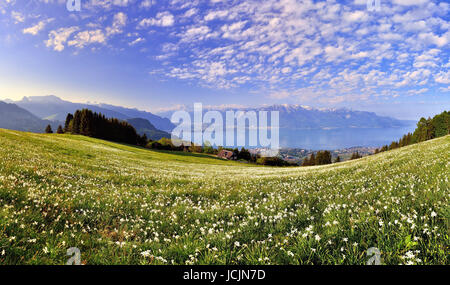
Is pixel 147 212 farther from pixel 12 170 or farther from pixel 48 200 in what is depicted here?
pixel 12 170

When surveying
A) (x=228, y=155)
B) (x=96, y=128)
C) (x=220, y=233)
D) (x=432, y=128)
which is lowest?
(x=228, y=155)

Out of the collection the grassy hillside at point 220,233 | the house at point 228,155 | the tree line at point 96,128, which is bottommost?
the house at point 228,155

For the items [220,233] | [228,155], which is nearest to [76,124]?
[228,155]

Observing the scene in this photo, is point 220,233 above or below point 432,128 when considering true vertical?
below

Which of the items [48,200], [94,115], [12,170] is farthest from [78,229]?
[94,115]

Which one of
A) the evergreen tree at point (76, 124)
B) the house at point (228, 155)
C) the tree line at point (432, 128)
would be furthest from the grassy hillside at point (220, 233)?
Answer: the tree line at point (432, 128)

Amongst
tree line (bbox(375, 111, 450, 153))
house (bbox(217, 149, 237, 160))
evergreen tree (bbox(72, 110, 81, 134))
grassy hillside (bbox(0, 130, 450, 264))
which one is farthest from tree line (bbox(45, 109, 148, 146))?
tree line (bbox(375, 111, 450, 153))

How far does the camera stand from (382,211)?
4188 mm

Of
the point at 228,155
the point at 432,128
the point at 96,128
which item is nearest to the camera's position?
the point at 432,128

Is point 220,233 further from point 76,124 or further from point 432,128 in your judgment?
point 432,128

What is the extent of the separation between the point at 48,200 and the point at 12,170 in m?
4.64

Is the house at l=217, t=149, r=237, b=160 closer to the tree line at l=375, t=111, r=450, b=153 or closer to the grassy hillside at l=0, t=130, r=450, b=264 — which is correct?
the tree line at l=375, t=111, r=450, b=153

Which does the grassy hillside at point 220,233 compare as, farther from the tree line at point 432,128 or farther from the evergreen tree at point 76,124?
the tree line at point 432,128
